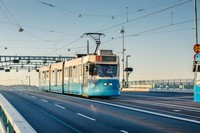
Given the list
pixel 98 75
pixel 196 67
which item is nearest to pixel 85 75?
pixel 98 75

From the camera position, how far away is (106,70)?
100ft

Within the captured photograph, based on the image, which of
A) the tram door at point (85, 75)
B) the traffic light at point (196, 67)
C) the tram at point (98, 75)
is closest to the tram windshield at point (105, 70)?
the tram at point (98, 75)

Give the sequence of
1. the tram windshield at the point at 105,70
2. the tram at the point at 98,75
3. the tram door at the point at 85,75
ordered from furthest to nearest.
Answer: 1. the tram door at the point at 85,75
2. the tram windshield at the point at 105,70
3. the tram at the point at 98,75

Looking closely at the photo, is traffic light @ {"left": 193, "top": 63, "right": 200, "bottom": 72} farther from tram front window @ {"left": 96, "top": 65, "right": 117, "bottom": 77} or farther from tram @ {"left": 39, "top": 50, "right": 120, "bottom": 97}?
tram front window @ {"left": 96, "top": 65, "right": 117, "bottom": 77}

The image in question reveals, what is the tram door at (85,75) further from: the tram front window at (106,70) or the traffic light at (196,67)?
the traffic light at (196,67)

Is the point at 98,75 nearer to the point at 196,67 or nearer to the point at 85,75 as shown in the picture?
the point at 85,75

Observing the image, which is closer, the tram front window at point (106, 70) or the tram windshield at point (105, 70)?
the tram windshield at point (105, 70)

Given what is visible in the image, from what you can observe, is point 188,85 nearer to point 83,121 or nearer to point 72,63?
point 72,63

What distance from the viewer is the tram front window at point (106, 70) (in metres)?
30.4

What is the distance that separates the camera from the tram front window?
3043 cm

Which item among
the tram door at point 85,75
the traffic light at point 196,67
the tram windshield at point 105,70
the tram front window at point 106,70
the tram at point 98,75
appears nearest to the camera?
the traffic light at point 196,67

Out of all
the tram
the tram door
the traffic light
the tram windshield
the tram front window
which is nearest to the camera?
the traffic light

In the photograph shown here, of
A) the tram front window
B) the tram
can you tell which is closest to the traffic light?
the tram

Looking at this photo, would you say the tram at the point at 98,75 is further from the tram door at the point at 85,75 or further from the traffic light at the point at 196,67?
the traffic light at the point at 196,67
